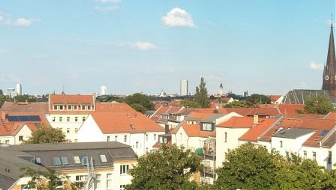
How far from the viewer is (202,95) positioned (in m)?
126

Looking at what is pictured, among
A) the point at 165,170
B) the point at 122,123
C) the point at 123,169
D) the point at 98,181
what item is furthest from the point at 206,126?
the point at 165,170

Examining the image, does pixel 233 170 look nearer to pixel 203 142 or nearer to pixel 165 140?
pixel 203 142

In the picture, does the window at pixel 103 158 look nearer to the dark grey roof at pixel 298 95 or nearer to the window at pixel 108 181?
the window at pixel 108 181

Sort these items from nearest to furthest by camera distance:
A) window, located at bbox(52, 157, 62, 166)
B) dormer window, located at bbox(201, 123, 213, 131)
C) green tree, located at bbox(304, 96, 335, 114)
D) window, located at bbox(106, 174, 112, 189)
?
window, located at bbox(52, 157, 62, 166) < window, located at bbox(106, 174, 112, 189) < dormer window, located at bbox(201, 123, 213, 131) < green tree, located at bbox(304, 96, 335, 114)

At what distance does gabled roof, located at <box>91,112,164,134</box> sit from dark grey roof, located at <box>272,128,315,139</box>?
29737 millimetres

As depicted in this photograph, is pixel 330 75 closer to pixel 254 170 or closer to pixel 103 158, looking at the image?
pixel 103 158

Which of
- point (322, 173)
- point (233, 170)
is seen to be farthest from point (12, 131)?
point (322, 173)

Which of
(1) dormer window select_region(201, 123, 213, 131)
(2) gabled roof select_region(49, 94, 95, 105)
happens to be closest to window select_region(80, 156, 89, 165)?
(1) dormer window select_region(201, 123, 213, 131)

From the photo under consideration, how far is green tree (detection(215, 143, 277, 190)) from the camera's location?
37.1 metres

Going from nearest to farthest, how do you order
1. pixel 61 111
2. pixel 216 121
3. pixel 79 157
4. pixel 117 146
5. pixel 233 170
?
1. pixel 233 170
2. pixel 79 157
3. pixel 117 146
4. pixel 216 121
5. pixel 61 111

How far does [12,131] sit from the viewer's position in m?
78.2

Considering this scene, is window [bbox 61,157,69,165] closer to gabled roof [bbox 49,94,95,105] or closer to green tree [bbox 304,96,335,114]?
green tree [bbox 304,96,335,114]

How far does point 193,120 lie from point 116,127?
11759 mm

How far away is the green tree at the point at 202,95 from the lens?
12388 centimetres
